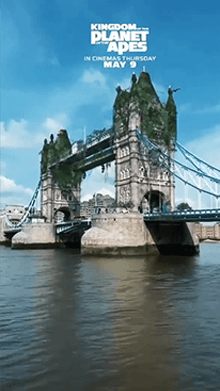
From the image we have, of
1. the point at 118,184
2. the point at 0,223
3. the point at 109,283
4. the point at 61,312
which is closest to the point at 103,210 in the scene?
the point at 118,184

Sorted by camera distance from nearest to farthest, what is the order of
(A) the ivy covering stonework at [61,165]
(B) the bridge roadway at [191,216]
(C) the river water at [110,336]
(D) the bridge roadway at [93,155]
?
(C) the river water at [110,336] → (B) the bridge roadway at [191,216] → (D) the bridge roadway at [93,155] → (A) the ivy covering stonework at [61,165]

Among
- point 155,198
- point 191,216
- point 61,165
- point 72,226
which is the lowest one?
point 72,226

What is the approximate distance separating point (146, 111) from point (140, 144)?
5042 mm

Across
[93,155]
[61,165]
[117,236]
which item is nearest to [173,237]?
[117,236]

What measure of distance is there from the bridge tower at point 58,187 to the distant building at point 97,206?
10.2 feet

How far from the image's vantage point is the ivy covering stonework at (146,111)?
131ft

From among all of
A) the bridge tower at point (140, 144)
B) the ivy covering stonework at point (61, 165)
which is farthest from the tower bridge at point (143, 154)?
the ivy covering stonework at point (61, 165)

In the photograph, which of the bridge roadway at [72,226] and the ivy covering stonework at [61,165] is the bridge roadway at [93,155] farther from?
the bridge roadway at [72,226]

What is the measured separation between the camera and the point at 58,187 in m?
61.1

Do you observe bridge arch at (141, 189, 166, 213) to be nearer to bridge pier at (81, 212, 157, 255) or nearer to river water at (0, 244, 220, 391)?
bridge pier at (81, 212, 157, 255)

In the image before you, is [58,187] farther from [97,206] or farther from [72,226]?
[97,206]

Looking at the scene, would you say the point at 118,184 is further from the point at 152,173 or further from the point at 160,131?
the point at 160,131

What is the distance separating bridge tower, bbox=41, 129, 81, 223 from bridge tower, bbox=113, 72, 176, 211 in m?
20.4

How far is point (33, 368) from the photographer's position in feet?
19.6
